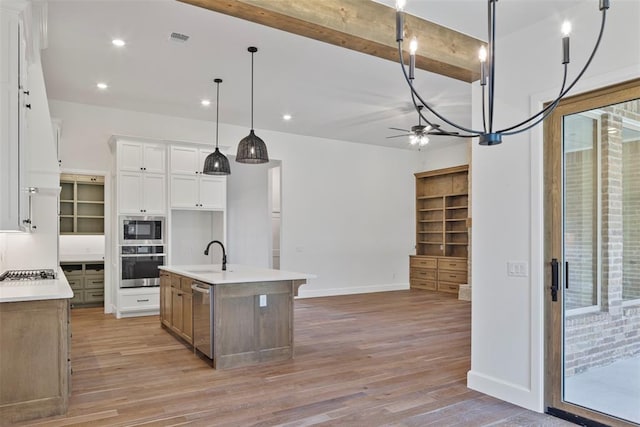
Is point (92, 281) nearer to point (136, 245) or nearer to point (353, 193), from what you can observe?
point (136, 245)

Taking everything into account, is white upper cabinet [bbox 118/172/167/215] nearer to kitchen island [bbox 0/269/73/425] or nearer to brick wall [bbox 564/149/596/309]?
kitchen island [bbox 0/269/73/425]

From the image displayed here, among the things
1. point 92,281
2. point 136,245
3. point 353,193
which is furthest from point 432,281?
point 92,281

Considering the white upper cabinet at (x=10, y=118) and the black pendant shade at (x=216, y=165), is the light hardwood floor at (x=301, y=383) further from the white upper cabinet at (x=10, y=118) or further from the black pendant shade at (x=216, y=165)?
the black pendant shade at (x=216, y=165)

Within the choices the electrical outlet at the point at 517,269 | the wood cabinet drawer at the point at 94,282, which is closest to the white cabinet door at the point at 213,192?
the wood cabinet drawer at the point at 94,282

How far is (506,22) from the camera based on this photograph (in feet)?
10.9

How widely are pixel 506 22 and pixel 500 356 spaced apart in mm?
2578

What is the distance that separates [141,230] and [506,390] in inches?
214

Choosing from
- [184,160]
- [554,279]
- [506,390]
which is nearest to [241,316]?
[506,390]

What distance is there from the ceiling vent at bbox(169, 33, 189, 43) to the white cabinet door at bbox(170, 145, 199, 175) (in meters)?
2.84

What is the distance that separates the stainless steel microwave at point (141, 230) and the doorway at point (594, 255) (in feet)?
18.1

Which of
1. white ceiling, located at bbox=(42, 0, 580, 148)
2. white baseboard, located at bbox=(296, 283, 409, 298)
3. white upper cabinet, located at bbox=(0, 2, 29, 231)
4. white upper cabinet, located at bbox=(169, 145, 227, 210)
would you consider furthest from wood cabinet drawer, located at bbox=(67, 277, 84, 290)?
white upper cabinet, located at bbox=(0, 2, 29, 231)

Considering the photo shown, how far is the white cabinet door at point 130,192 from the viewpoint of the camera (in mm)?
6562

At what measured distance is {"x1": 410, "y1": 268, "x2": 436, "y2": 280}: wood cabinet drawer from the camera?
9634 mm

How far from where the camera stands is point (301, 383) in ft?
12.6
